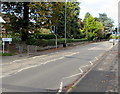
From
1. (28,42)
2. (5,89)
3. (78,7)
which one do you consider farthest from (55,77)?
(78,7)

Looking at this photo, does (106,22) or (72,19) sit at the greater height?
(106,22)

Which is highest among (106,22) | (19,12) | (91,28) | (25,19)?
(106,22)

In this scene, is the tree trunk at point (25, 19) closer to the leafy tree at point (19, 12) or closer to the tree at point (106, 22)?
the leafy tree at point (19, 12)

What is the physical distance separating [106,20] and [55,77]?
365ft

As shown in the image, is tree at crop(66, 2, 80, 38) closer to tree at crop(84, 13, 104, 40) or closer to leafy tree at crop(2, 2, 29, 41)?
tree at crop(84, 13, 104, 40)

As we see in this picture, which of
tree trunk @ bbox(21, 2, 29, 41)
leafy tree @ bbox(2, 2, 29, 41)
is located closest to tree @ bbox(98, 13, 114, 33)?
tree trunk @ bbox(21, 2, 29, 41)

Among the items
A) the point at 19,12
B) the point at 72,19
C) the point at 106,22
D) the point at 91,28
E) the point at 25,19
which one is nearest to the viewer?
the point at 25,19

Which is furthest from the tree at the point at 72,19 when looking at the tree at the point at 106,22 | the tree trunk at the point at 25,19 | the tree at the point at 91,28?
the tree at the point at 106,22

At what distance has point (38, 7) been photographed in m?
29.6

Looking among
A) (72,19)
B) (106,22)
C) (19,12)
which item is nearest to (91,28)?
(72,19)

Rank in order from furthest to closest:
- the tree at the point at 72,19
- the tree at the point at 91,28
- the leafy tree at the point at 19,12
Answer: the tree at the point at 91,28, the tree at the point at 72,19, the leafy tree at the point at 19,12

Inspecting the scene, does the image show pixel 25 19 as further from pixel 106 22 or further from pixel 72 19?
pixel 106 22

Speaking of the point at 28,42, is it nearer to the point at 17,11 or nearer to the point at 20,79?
the point at 17,11

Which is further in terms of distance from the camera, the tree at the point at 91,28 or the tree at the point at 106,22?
the tree at the point at 106,22
